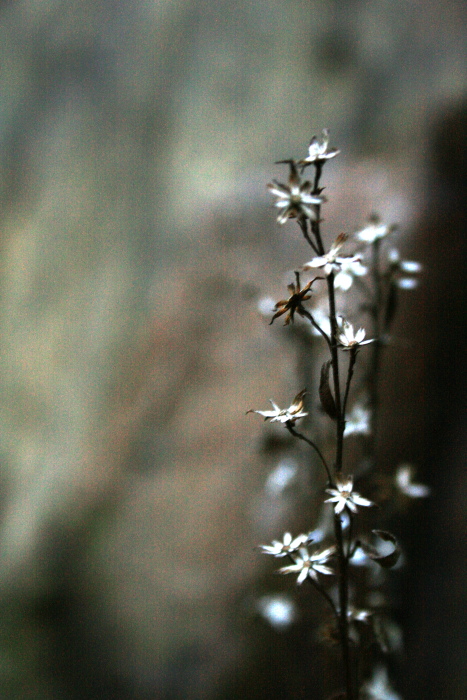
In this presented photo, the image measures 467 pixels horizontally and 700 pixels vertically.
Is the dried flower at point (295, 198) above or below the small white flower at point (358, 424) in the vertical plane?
above

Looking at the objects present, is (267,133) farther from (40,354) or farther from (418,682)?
(418,682)

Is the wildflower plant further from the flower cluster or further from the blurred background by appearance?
the blurred background

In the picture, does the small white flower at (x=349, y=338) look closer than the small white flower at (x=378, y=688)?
Yes

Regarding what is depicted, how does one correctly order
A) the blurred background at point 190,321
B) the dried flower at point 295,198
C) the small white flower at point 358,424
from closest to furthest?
the dried flower at point 295,198 < the small white flower at point 358,424 < the blurred background at point 190,321

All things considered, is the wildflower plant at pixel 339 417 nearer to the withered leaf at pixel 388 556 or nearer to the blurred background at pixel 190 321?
the withered leaf at pixel 388 556

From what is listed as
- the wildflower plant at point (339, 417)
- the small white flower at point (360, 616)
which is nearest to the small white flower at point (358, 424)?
the wildflower plant at point (339, 417)

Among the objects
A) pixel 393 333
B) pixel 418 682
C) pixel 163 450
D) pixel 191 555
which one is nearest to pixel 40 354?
pixel 163 450

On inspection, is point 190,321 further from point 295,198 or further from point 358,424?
point 295,198
